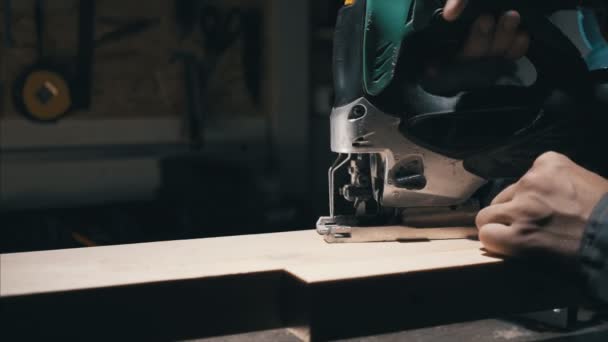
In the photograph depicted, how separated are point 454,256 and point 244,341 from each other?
0.38 metres

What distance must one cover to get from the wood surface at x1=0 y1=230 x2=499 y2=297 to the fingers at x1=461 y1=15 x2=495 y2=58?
0.36m

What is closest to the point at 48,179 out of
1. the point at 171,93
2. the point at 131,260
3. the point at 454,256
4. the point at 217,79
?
the point at 171,93

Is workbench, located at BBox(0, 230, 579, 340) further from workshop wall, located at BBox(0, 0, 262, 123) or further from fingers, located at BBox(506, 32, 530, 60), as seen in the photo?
workshop wall, located at BBox(0, 0, 262, 123)

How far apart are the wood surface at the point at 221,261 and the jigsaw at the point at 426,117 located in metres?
0.08

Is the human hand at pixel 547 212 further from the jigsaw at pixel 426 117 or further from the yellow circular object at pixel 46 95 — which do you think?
the yellow circular object at pixel 46 95

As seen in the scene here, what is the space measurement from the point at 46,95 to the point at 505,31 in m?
1.82

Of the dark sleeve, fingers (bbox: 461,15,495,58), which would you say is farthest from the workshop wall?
the dark sleeve

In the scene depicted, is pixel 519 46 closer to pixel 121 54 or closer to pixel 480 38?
pixel 480 38

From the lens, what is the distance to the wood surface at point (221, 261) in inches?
34.4

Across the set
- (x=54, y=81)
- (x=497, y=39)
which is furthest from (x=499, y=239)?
(x=54, y=81)

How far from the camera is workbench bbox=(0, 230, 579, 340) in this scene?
2.74 ft

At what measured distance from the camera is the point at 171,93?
8.24 ft

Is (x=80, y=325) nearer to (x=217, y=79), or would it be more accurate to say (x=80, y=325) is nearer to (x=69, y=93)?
(x=69, y=93)

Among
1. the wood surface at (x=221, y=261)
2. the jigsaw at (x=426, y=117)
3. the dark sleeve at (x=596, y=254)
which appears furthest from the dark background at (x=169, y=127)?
the dark sleeve at (x=596, y=254)
